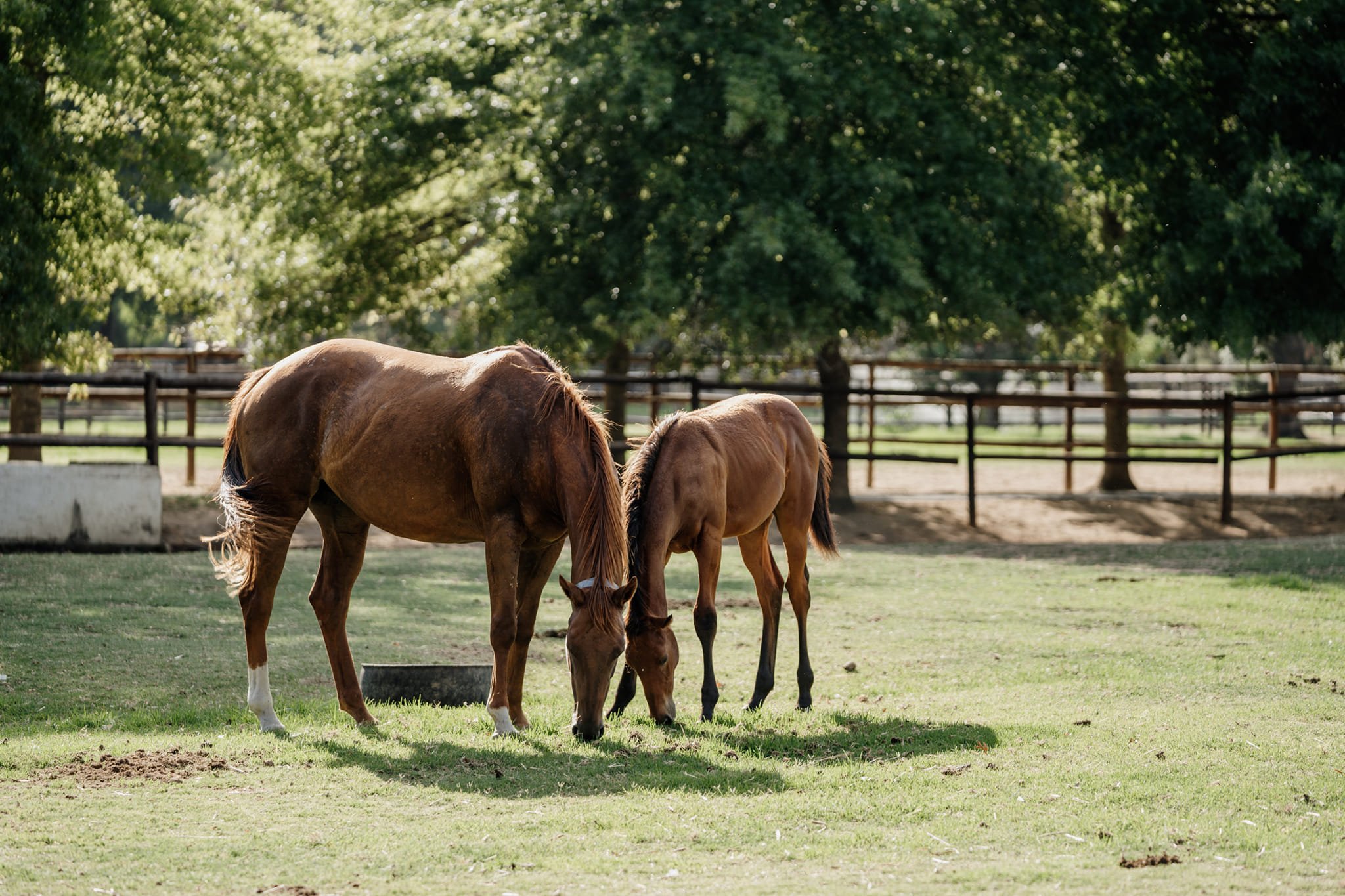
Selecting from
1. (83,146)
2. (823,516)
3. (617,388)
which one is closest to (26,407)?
(83,146)

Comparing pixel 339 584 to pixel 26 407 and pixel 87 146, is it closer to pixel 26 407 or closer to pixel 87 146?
pixel 87 146

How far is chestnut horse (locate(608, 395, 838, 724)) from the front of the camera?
6395 millimetres

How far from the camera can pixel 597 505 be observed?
5969mm

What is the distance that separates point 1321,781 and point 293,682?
538 cm

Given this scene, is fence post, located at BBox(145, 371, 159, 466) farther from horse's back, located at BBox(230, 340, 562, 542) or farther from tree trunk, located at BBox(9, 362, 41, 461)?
horse's back, located at BBox(230, 340, 562, 542)

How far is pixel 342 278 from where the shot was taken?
16.7 metres

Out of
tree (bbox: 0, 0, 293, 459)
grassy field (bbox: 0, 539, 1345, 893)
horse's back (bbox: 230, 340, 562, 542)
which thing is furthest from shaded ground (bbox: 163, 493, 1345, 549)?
horse's back (bbox: 230, 340, 562, 542)

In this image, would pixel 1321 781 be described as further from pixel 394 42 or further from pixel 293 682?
pixel 394 42

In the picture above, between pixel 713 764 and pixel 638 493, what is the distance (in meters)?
1.58

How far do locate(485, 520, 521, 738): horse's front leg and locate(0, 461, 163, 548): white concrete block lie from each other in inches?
302

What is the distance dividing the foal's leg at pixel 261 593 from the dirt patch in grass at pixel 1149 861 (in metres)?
4.09

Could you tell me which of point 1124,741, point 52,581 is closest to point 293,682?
point 52,581

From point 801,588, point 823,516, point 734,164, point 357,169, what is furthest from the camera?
point 357,169

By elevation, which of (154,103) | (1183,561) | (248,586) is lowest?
(1183,561)
